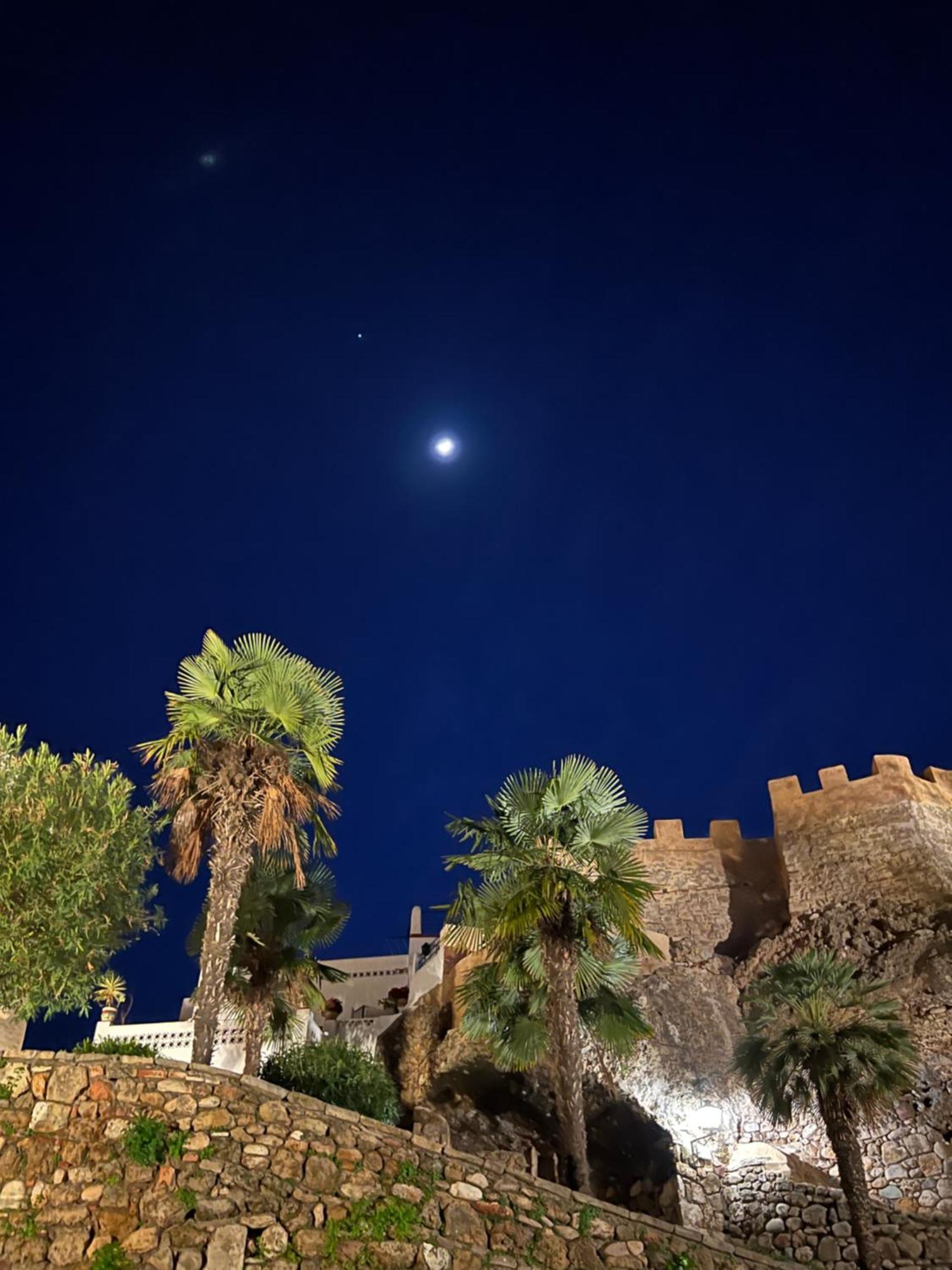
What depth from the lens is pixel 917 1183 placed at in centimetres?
1908

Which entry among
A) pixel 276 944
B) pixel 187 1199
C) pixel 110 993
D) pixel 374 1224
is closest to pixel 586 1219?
pixel 374 1224

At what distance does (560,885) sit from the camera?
14984 millimetres

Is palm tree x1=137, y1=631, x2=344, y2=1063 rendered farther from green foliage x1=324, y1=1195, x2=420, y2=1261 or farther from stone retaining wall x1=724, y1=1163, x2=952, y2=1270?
stone retaining wall x1=724, y1=1163, x2=952, y2=1270

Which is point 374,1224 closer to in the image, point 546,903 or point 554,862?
point 546,903

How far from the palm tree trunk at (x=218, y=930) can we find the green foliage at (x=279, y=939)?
4.53 metres

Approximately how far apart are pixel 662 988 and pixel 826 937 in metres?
4.86

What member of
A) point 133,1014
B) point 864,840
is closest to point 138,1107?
point 864,840

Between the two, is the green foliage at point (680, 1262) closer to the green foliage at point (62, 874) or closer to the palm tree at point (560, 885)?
Result: the palm tree at point (560, 885)

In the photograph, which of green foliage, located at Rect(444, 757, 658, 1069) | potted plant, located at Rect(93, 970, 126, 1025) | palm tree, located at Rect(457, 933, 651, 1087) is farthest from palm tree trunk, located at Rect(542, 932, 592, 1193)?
potted plant, located at Rect(93, 970, 126, 1025)

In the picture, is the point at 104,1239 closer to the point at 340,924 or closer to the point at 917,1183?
the point at 340,924

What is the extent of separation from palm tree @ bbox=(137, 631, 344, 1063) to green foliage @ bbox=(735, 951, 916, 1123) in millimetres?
8451

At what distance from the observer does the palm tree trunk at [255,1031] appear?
17781mm

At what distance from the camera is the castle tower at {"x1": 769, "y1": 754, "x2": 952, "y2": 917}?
26875 millimetres

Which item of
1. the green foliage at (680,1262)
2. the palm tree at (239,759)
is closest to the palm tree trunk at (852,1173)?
the green foliage at (680,1262)
